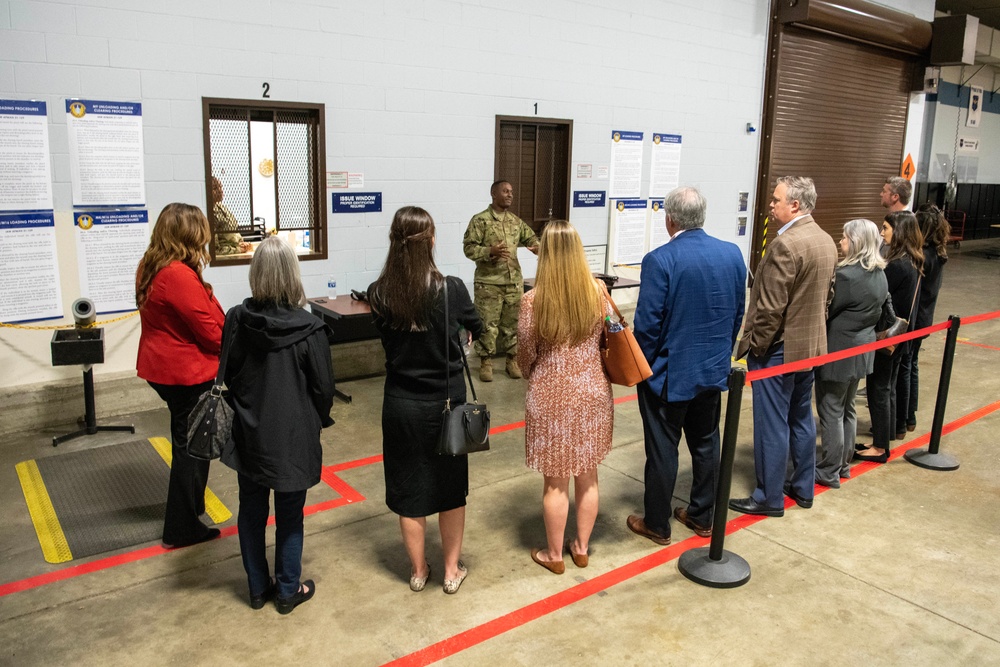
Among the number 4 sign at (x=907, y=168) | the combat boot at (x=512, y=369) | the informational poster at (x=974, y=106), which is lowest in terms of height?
the combat boot at (x=512, y=369)

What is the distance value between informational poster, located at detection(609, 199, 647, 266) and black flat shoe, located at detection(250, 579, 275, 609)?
611cm

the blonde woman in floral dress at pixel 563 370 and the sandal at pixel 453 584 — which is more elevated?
the blonde woman in floral dress at pixel 563 370

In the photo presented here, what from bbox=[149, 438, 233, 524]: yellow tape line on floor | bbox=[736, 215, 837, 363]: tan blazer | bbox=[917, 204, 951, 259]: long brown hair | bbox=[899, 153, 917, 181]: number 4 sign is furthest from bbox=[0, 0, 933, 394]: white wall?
bbox=[899, 153, 917, 181]: number 4 sign

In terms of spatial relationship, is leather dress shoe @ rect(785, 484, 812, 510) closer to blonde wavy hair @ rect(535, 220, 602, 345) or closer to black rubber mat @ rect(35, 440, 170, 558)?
blonde wavy hair @ rect(535, 220, 602, 345)

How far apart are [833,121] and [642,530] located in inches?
345

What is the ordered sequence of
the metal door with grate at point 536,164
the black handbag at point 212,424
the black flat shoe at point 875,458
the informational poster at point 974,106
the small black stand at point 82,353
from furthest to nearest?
the informational poster at point 974,106
the metal door with grate at point 536,164
the black flat shoe at point 875,458
the small black stand at point 82,353
the black handbag at point 212,424

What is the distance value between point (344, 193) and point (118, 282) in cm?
194

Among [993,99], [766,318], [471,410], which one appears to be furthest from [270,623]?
[993,99]

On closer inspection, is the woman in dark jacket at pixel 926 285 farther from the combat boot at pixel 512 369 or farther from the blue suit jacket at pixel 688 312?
the combat boot at pixel 512 369

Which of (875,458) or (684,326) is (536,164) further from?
(684,326)

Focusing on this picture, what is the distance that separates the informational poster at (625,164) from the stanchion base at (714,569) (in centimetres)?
541

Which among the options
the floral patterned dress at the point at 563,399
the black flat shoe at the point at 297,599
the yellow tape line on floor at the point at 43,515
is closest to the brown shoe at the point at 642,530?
the floral patterned dress at the point at 563,399

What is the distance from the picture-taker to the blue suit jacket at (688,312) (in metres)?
3.79

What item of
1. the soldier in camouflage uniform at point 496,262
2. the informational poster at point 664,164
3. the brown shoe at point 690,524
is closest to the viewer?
the brown shoe at point 690,524
